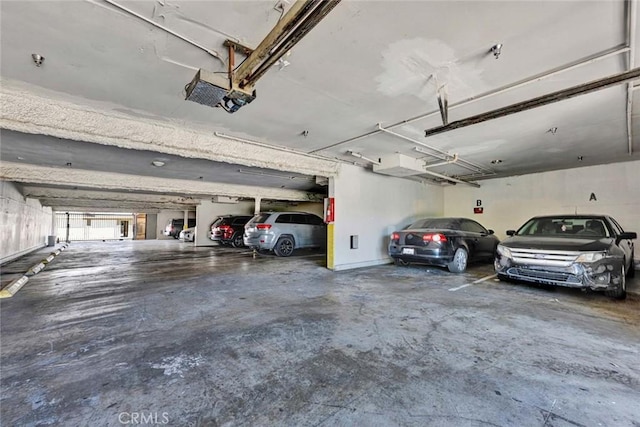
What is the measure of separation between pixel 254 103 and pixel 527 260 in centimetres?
466

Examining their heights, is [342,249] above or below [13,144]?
below

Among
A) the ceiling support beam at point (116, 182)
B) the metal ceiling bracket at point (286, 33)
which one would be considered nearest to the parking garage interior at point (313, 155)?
the metal ceiling bracket at point (286, 33)

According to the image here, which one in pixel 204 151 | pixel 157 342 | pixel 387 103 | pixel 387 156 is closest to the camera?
pixel 157 342

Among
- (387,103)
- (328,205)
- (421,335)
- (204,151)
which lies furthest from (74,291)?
(387,103)

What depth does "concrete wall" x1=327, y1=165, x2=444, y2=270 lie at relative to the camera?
6.51 m

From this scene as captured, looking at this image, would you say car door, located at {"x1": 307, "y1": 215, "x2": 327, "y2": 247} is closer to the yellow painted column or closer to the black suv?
the yellow painted column

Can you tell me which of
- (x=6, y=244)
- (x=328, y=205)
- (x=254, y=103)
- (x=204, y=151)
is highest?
(x=254, y=103)

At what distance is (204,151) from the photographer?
462cm

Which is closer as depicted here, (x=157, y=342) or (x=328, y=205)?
(x=157, y=342)

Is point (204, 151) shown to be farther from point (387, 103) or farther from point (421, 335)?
point (421, 335)

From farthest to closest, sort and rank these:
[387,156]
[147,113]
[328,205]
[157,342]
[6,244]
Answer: [6,244], [328,205], [387,156], [147,113], [157,342]

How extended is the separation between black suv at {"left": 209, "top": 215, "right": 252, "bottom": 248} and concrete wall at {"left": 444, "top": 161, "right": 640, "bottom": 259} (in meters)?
8.44

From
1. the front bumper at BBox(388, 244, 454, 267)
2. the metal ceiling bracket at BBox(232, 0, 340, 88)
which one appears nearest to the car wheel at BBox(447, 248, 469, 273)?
the front bumper at BBox(388, 244, 454, 267)

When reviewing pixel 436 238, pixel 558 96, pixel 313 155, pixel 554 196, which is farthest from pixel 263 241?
pixel 554 196
